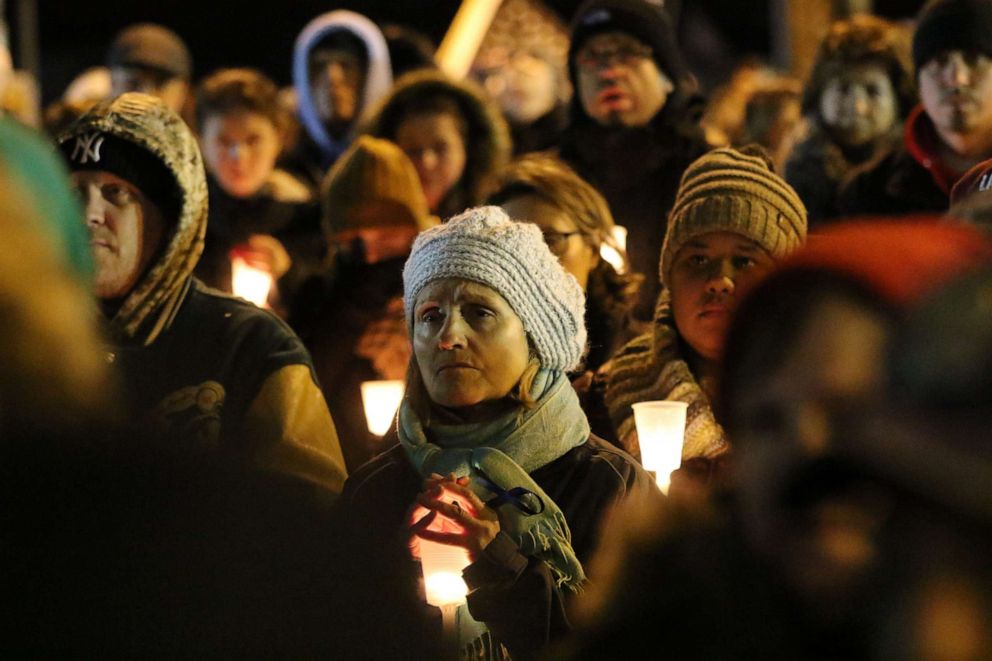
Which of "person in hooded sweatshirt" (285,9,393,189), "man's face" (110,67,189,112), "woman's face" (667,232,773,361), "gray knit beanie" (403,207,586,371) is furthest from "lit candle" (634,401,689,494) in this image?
"man's face" (110,67,189,112)

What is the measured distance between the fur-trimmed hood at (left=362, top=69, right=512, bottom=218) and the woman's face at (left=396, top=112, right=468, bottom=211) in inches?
2.0

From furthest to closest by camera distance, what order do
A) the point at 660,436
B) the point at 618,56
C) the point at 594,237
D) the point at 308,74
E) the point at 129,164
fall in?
the point at 308,74, the point at 618,56, the point at 594,237, the point at 129,164, the point at 660,436

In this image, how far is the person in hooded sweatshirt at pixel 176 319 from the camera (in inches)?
193

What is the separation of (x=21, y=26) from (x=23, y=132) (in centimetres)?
1194

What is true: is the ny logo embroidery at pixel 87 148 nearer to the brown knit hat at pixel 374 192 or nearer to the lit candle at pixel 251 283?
the lit candle at pixel 251 283

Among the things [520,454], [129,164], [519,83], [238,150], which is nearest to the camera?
[520,454]

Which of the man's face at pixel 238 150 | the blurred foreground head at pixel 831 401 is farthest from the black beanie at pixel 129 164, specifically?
the blurred foreground head at pixel 831 401

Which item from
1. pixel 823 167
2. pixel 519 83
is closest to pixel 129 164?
pixel 823 167

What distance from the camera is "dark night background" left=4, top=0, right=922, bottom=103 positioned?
1574cm

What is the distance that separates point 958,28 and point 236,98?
339 cm

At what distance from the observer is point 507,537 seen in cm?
395

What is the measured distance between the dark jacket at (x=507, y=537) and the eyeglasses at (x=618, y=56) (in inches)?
115

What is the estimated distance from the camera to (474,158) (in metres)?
7.83

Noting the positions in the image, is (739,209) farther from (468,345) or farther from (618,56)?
(618,56)
